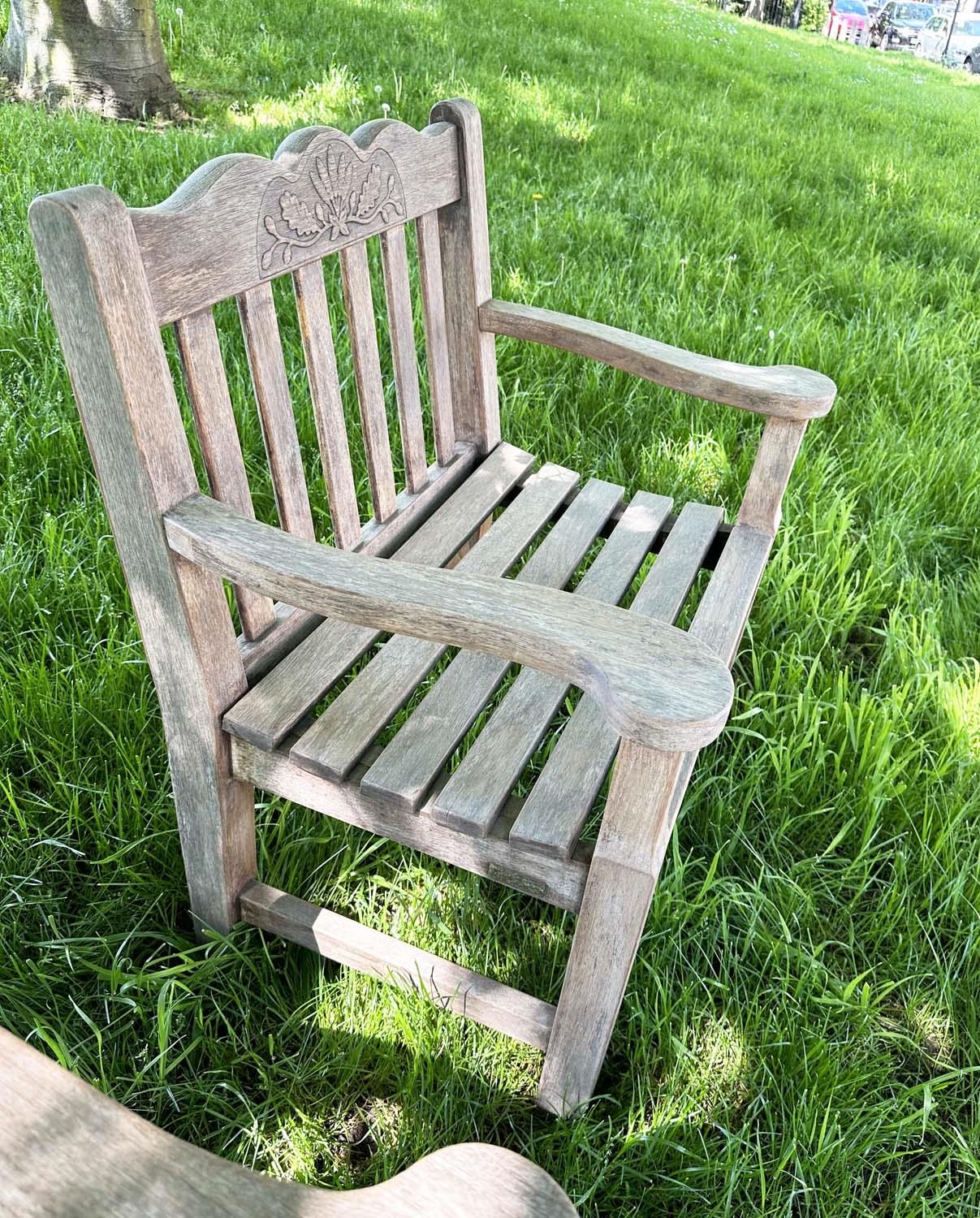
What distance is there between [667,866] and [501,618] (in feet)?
3.06

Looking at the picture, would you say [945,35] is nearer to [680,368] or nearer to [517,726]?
[680,368]

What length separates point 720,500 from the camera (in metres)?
2.65

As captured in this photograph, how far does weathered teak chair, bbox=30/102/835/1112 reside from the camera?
106 cm

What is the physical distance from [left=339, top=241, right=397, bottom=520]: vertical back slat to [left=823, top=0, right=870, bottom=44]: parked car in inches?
1279

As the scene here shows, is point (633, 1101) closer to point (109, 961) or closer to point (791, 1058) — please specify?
point (791, 1058)

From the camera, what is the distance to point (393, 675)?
150 cm

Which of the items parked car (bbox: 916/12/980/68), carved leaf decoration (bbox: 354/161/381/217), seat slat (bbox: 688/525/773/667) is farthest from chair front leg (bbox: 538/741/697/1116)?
parked car (bbox: 916/12/980/68)

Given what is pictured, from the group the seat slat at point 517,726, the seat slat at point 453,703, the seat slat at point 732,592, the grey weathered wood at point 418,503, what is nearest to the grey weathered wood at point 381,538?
the grey weathered wood at point 418,503

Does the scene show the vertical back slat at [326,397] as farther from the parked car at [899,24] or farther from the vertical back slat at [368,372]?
the parked car at [899,24]

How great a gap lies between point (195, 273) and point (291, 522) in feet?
1.36

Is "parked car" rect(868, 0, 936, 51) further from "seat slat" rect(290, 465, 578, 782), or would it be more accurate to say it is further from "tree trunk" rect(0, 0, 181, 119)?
"seat slat" rect(290, 465, 578, 782)

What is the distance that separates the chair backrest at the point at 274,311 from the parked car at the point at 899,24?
33.6 meters

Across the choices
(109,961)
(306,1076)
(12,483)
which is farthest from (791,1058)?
(12,483)

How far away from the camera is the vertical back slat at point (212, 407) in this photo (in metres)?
1.21
